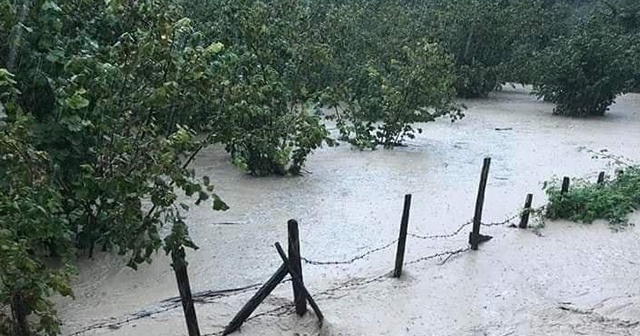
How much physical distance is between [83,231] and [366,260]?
2414mm

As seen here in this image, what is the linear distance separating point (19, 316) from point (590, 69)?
14.3 m

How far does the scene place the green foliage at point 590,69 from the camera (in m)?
15.4

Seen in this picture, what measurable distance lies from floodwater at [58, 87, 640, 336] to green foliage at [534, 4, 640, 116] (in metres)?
5.91

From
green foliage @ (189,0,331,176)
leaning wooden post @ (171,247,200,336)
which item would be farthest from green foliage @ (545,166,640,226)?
leaning wooden post @ (171,247,200,336)

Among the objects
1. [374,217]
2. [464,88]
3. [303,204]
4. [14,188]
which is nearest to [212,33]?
[303,204]

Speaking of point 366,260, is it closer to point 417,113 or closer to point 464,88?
point 417,113

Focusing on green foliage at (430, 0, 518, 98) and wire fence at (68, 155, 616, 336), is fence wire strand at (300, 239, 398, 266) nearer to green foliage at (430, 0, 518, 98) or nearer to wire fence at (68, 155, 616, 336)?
wire fence at (68, 155, 616, 336)

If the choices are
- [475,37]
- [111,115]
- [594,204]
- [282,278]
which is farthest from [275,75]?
[475,37]

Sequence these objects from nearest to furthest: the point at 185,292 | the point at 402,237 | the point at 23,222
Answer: the point at 23,222, the point at 185,292, the point at 402,237

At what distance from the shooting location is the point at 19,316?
408 cm

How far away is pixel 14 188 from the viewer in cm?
393

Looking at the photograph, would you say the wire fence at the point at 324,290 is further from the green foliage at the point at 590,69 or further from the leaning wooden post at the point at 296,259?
the green foliage at the point at 590,69

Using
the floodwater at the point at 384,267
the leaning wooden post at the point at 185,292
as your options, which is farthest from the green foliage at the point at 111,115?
the floodwater at the point at 384,267

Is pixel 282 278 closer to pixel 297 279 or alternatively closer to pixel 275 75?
pixel 297 279
